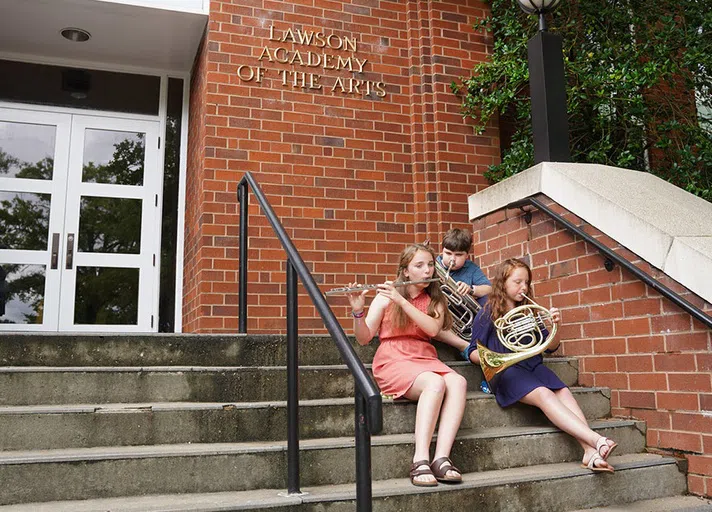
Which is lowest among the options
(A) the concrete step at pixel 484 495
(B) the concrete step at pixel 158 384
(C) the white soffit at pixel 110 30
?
(A) the concrete step at pixel 484 495

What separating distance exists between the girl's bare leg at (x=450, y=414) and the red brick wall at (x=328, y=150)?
226cm

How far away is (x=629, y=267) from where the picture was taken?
320 centimetres

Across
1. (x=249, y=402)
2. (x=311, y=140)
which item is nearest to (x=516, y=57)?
(x=311, y=140)

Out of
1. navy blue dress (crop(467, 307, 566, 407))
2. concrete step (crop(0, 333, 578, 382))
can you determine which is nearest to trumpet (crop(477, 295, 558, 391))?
navy blue dress (crop(467, 307, 566, 407))

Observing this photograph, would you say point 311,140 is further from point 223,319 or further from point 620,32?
point 620,32

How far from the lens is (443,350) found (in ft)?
12.5

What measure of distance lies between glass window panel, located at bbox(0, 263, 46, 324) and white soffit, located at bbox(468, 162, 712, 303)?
4.05 metres

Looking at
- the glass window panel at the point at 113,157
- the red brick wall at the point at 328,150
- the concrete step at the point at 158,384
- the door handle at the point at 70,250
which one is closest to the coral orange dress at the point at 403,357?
the concrete step at the point at 158,384

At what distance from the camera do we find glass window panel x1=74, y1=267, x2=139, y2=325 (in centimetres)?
580

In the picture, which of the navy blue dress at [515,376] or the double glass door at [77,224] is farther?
the double glass door at [77,224]

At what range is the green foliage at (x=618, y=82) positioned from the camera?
5.24m

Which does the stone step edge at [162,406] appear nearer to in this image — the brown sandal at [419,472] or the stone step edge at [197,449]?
the stone step edge at [197,449]

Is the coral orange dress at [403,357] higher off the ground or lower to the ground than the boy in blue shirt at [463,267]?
lower

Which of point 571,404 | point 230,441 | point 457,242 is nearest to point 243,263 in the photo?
point 457,242
